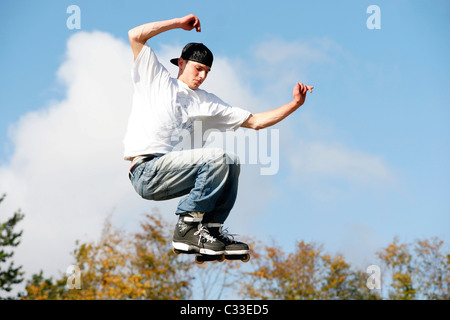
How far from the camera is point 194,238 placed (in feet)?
18.5

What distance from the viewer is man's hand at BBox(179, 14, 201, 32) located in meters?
5.27

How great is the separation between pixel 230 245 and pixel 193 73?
182 centimetres

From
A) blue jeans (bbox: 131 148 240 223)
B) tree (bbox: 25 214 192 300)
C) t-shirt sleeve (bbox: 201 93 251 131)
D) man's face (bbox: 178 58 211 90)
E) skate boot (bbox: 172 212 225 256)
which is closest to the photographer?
blue jeans (bbox: 131 148 240 223)

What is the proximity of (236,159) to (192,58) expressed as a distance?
118 cm

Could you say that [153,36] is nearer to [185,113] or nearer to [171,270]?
[185,113]

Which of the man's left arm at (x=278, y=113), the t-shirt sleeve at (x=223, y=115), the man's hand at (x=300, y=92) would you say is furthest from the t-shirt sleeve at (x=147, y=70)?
the man's hand at (x=300, y=92)

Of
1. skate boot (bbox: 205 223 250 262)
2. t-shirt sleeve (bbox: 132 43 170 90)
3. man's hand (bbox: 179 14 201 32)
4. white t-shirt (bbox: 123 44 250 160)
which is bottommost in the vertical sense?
skate boot (bbox: 205 223 250 262)

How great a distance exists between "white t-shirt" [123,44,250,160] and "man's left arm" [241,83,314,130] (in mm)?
418

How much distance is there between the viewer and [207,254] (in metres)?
5.63

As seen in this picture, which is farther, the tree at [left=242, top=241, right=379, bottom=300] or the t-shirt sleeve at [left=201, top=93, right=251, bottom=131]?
the tree at [left=242, top=241, right=379, bottom=300]

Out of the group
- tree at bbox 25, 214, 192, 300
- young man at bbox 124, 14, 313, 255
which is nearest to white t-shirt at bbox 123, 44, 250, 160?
young man at bbox 124, 14, 313, 255

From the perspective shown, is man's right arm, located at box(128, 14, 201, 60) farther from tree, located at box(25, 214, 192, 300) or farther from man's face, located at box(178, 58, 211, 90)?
tree, located at box(25, 214, 192, 300)

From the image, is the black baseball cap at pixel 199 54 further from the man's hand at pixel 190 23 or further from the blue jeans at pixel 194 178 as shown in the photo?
the blue jeans at pixel 194 178
